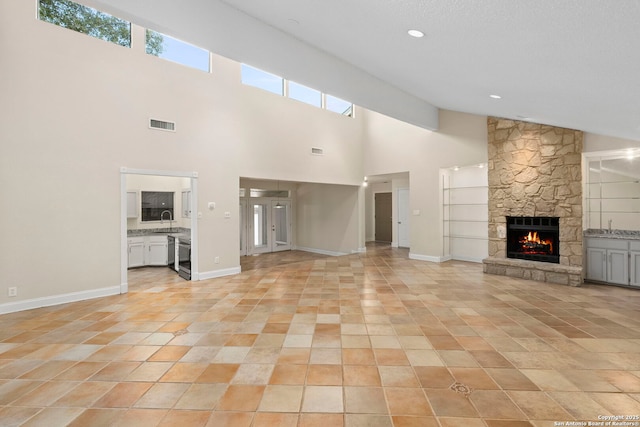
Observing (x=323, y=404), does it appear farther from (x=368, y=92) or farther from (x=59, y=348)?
(x=368, y=92)

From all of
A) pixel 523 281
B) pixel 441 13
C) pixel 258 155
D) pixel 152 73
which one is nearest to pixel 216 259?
pixel 258 155

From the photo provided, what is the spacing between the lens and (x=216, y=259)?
669 cm

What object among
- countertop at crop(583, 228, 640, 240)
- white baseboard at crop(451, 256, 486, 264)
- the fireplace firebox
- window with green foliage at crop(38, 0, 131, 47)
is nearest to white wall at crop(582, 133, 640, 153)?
the fireplace firebox

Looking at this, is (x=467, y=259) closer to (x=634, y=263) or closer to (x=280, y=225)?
(x=634, y=263)

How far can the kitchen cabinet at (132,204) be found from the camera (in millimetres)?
7754

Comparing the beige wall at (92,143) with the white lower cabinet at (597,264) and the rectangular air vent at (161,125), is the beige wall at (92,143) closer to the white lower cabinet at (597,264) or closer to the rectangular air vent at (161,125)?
the rectangular air vent at (161,125)

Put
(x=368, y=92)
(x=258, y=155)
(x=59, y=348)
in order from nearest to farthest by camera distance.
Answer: (x=59, y=348), (x=368, y=92), (x=258, y=155)

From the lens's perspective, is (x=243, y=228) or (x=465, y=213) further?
(x=243, y=228)

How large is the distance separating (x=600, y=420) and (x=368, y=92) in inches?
196

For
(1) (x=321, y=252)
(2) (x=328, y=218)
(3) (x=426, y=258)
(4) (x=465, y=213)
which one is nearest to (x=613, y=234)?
(4) (x=465, y=213)

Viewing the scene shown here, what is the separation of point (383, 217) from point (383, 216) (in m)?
0.04

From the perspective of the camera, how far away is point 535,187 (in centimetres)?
642

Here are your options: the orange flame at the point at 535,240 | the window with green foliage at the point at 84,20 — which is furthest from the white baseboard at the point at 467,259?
the window with green foliage at the point at 84,20

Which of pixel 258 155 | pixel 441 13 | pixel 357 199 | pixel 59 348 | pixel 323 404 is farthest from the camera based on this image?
pixel 357 199
